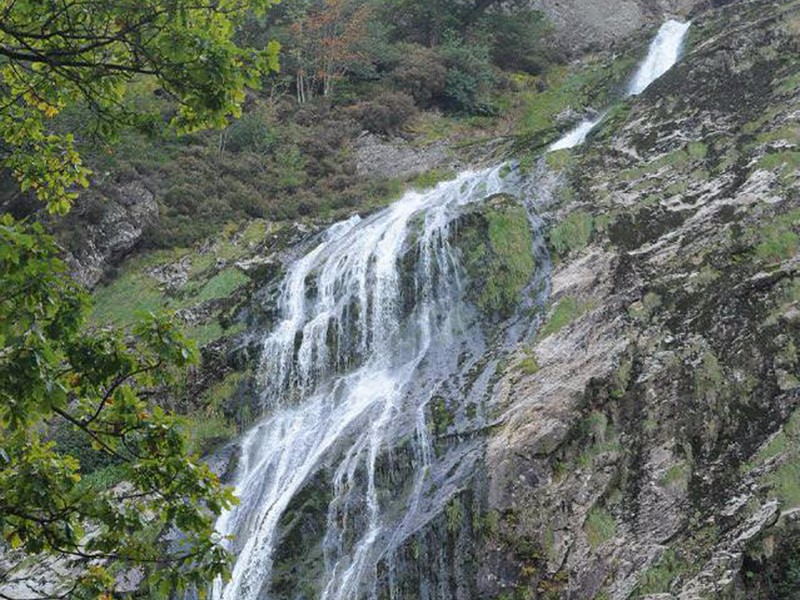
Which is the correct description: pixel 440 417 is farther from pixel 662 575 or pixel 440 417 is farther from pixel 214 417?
pixel 214 417

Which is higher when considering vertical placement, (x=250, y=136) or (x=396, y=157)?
(x=250, y=136)

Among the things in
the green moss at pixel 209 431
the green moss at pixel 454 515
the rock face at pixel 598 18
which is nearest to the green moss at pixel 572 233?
the green moss at pixel 454 515

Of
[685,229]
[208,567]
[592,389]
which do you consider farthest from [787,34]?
[208,567]

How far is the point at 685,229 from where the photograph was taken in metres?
15.2

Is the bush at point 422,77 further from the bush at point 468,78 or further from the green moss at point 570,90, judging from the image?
the green moss at point 570,90

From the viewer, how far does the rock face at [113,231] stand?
68.6ft

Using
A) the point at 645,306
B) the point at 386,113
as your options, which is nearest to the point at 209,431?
the point at 645,306

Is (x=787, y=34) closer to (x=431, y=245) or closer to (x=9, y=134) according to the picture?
(x=431, y=245)

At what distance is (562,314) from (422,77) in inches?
715

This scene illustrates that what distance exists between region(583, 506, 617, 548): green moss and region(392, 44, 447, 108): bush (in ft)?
72.2

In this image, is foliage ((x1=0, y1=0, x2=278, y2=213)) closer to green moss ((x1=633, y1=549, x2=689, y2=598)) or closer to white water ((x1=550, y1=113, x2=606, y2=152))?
green moss ((x1=633, y1=549, x2=689, y2=598))

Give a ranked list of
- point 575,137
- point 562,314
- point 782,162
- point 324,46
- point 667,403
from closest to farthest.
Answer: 1. point 667,403
2. point 562,314
3. point 782,162
4. point 575,137
5. point 324,46

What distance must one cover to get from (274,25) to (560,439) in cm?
2761

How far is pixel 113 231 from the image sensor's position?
2164cm
